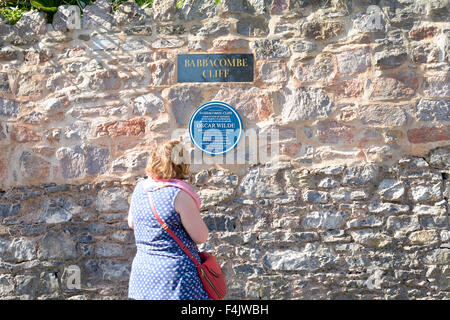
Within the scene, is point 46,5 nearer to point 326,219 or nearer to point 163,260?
point 163,260

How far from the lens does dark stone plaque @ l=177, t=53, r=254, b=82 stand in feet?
12.8

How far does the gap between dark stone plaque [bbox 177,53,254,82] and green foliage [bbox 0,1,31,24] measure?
1.61 m

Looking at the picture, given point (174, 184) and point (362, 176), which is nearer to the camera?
point (174, 184)

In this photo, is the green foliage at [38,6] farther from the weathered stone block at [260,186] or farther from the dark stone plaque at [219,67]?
the weathered stone block at [260,186]

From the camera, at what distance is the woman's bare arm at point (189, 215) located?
2619mm

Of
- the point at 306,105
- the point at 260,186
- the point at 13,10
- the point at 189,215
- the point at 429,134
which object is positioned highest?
the point at 13,10

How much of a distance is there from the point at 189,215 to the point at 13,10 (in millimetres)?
2912

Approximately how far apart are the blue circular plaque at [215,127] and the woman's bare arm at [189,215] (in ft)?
4.17

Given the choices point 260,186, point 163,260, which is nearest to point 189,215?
point 163,260

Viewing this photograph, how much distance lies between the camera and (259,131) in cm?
388

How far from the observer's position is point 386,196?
3744 millimetres

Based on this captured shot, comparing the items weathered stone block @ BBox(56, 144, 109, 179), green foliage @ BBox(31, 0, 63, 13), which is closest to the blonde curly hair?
weathered stone block @ BBox(56, 144, 109, 179)

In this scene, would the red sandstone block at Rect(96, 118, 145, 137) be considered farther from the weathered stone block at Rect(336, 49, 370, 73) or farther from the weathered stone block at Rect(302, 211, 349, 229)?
the weathered stone block at Rect(336, 49, 370, 73)

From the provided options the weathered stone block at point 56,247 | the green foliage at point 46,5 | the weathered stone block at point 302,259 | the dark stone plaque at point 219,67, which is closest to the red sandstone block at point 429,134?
the weathered stone block at point 302,259
